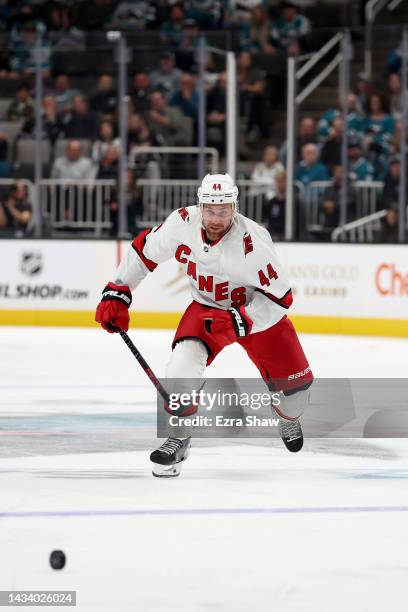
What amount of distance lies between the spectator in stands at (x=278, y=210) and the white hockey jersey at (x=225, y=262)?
20.2 ft

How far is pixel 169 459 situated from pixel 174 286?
6.85 metres

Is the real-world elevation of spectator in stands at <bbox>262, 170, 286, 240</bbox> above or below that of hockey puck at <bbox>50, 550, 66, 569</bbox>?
above

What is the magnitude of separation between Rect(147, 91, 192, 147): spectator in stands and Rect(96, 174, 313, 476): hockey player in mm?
7072

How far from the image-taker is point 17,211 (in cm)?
1274

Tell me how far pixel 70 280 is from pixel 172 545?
849cm

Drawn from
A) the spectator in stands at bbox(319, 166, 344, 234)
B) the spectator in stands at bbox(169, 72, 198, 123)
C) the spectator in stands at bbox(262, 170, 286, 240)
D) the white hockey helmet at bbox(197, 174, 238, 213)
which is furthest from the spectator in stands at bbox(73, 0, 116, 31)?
the white hockey helmet at bbox(197, 174, 238, 213)

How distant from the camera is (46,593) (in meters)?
3.69

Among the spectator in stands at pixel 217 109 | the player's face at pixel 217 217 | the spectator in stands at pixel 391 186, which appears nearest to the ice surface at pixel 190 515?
the player's face at pixel 217 217

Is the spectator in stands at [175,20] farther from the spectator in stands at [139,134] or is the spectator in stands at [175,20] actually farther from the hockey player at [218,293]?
the hockey player at [218,293]

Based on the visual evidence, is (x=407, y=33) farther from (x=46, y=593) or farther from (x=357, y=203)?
(x=46, y=593)

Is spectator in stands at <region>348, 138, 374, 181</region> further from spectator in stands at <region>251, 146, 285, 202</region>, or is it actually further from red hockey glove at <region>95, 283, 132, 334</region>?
red hockey glove at <region>95, 283, 132, 334</region>

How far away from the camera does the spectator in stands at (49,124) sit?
13461mm

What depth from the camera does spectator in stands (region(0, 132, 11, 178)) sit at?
43.6 feet

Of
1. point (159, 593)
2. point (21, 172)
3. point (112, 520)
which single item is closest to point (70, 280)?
point (21, 172)
